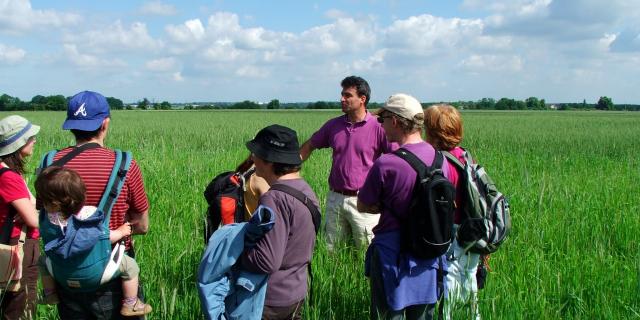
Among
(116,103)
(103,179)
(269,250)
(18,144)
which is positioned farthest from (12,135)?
(116,103)

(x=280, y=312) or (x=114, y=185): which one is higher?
(x=114, y=185)

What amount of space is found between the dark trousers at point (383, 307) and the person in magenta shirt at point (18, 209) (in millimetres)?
1789

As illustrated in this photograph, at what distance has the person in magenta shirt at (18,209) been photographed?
2666mm

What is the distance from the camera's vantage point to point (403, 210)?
2664 mm

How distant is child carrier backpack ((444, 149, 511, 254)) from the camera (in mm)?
2889

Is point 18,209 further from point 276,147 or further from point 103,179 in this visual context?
point 276,147

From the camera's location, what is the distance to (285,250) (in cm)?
247

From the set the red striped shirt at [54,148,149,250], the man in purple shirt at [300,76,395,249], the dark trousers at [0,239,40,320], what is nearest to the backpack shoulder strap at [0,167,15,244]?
the dark trousers at [0,239,40,320]

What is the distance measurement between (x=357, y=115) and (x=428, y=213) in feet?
6.78

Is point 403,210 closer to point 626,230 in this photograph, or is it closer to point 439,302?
point 439,302

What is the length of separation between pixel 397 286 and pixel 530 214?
3.92m

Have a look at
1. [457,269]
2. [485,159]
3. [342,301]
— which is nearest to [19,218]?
[342,301]

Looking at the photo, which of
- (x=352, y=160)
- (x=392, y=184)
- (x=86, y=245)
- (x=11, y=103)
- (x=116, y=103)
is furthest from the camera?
(x=116, y=103)

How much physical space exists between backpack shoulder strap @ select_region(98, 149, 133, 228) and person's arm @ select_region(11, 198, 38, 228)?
→ 0.56 meters
